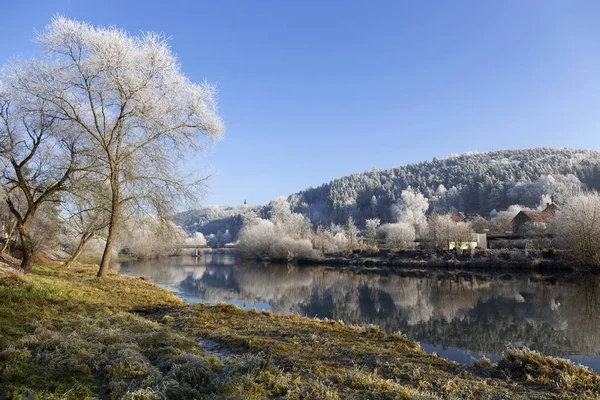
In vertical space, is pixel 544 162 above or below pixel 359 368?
above

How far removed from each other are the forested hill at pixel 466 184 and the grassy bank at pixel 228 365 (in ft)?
322

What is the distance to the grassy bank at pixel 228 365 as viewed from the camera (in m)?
4.52

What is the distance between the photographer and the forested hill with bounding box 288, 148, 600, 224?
10831 cm

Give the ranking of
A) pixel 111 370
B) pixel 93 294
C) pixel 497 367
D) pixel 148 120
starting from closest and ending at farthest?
pixel 111 370, pixel 497 367, pixel 93 294, pixel 148 120

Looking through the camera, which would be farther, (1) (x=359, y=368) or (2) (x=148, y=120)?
(2) (x=148, y=120)

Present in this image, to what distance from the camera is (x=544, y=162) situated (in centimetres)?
13425

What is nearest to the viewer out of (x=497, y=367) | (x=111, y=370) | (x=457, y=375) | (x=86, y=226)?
(x=111, y=370)

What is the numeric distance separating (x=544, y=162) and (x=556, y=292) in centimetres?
13390

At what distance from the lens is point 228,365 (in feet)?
18.3

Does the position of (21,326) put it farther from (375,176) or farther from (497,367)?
(375,176)

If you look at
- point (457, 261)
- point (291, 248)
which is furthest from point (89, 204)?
point (291, 248)

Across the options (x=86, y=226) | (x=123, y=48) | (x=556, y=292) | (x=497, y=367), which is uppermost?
(x=123, y=48)

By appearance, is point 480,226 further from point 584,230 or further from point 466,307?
point 466,307

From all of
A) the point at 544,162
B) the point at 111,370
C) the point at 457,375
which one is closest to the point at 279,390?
the point at 111,370
